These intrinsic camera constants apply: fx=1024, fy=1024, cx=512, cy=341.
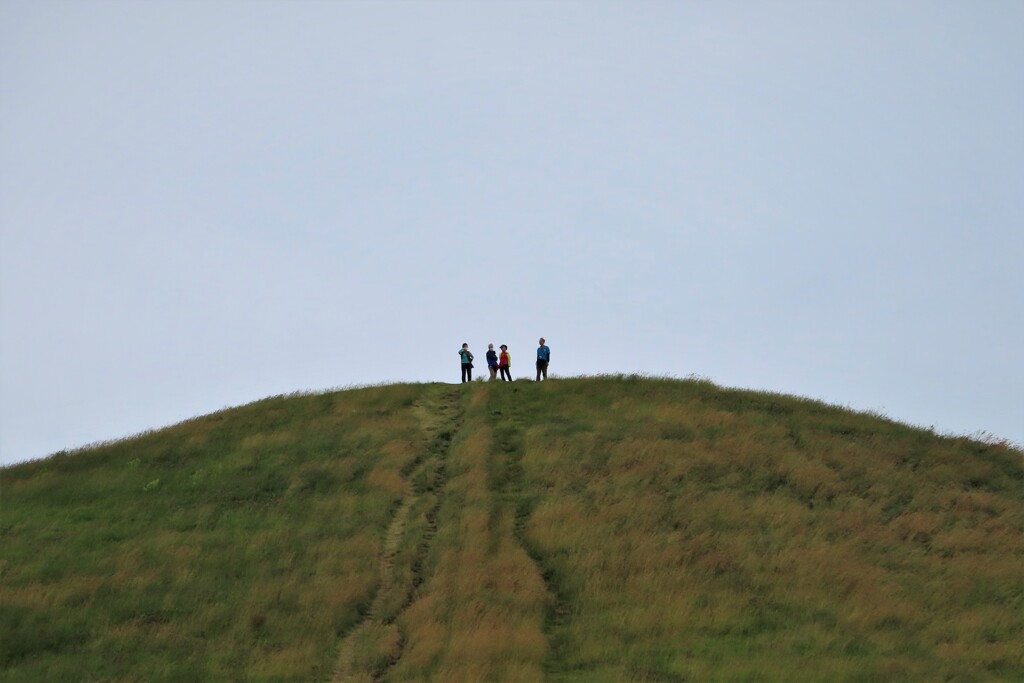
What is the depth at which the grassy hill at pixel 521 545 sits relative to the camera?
25703mm

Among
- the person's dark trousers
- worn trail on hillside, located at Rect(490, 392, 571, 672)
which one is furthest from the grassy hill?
the person's dark trousers

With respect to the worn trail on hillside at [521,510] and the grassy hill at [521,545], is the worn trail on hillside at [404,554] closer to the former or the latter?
the grassy hill at [521,545]

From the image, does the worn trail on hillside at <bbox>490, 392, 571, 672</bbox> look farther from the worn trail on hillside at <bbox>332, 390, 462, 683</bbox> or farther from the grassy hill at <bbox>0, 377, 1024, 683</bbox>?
the worn trail on hillside at <bbox>332, 390, 462, 683</bbox>

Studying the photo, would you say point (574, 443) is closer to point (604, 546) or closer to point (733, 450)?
point (733, 450)

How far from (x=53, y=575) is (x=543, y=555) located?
1499 centimetres

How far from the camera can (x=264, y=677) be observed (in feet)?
82.0

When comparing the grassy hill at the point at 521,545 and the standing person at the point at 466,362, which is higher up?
the standing person at the point at 466,362

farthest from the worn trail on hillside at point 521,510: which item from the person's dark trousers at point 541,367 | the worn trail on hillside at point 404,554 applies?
the person's dark trousers at point 541,367

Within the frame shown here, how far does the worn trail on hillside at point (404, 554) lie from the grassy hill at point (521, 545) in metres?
0.11

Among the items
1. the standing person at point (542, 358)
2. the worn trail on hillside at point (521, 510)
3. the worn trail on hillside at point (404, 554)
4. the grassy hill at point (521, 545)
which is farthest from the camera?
the standing person at point (542, 358)

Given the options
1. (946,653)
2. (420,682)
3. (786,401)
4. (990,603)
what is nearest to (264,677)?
(420,682)

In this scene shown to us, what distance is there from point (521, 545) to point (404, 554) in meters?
3.68

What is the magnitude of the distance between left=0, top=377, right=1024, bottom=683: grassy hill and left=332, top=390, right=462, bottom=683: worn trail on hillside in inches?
4.4

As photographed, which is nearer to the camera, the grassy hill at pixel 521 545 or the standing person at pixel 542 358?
the grassy hill at pixel 521 545
